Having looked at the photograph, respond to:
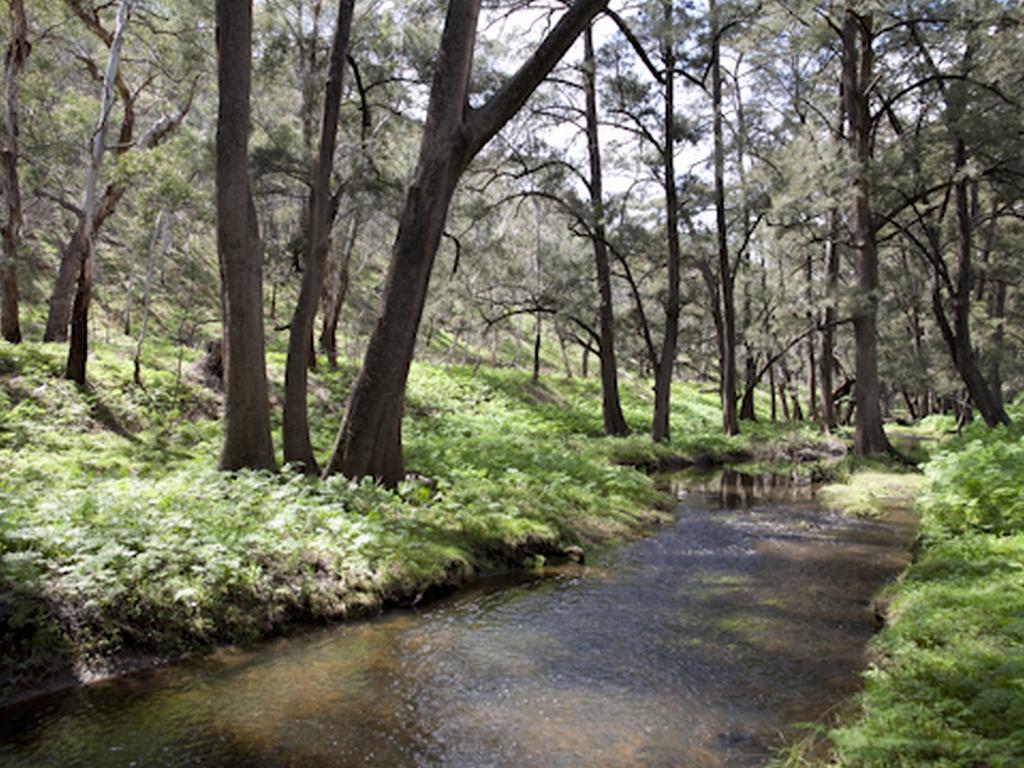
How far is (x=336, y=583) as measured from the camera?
5754 mm

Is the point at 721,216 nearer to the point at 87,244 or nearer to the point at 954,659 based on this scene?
Result: the point at 87,244

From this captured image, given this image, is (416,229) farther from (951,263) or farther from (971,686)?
(951,263)

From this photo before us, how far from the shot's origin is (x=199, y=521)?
5828 millimetres

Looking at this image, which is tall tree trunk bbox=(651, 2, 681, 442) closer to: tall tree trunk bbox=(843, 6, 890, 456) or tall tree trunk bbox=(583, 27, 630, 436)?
tall tree trunk bbox=(583, 27, 630, 436)

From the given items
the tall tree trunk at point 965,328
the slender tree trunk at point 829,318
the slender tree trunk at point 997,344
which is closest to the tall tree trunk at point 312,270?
the tall tree trunk at point 965,328

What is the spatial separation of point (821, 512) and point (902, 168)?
349 inches

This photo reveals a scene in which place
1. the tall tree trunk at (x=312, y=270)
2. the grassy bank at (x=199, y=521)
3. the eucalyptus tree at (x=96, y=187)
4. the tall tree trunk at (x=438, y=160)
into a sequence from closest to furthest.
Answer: the grassy bank at (x=199, y=521)
the tall tree trunk at (x=438, y=160)
the tall tree trunk at (x=312, y=270)
the eucalyptus tree at (x=96, y=187)

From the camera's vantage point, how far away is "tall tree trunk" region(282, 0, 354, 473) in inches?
365

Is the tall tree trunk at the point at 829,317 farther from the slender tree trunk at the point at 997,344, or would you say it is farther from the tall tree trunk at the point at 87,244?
the tall tree trunk at the point at 87,244

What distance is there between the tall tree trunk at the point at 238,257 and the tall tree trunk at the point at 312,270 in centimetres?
80

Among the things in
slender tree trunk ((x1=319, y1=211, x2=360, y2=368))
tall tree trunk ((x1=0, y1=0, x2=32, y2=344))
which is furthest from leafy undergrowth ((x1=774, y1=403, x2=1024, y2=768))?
slender tree trunk ((x1=319, y1=211, x2=360, y2=368))

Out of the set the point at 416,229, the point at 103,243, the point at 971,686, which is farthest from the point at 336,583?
the point at 103,243

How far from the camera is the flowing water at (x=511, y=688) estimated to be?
359cm

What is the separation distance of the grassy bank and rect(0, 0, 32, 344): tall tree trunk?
189cm
